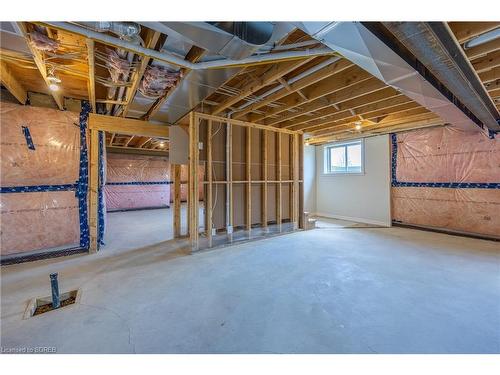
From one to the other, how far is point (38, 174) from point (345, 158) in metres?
6.99

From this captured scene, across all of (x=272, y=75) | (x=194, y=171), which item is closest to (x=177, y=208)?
(x=194, y=171)

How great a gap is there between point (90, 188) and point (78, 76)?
172cm

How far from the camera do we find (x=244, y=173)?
4426mm

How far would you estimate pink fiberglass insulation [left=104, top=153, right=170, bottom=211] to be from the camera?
836cm

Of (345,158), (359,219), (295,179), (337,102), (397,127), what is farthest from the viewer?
(345,158)

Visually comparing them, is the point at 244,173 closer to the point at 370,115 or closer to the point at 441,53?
the point at 370,115

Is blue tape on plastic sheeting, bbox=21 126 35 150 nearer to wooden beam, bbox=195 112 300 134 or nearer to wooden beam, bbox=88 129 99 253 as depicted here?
wooden beam, bbox=88 129 99 253

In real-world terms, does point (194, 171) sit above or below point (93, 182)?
above

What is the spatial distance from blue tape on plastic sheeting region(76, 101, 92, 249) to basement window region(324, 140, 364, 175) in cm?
618

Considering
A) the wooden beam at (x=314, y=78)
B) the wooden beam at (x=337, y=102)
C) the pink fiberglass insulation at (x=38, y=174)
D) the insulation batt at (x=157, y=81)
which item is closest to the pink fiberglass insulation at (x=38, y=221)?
the pink fiberglass insulation at (x=38, y=174)

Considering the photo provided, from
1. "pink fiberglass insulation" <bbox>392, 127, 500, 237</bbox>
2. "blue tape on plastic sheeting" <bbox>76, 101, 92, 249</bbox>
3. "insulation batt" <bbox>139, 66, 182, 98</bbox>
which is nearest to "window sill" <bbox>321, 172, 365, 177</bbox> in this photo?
"pink fiberglass insulation" <bbox>392, 127, 500, 237</bbox>

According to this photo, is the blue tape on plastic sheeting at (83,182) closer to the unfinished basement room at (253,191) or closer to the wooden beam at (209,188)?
the unfinished basement room at (253,191)

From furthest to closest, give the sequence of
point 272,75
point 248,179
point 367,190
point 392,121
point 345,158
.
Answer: point 345,158
point 367,190
point 392,121
point 248,179
point 272,75

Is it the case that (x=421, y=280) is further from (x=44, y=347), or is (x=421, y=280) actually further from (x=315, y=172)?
(x=315, y=172)
